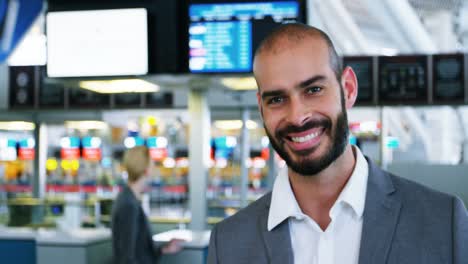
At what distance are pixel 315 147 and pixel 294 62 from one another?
0.65 ft

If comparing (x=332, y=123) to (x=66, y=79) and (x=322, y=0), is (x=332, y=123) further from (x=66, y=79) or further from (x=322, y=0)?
(x=322, y=0)

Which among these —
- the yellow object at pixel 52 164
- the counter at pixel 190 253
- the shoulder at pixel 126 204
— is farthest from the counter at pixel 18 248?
the yellow object at pixel 52 164

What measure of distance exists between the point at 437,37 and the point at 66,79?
631 inches

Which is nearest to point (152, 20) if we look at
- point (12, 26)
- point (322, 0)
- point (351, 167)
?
point (12, 26)

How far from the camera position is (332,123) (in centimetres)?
147

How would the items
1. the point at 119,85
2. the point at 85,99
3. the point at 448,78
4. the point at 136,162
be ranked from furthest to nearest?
the point at 85,99
the point at 448,78
the point at 119,85
the point at 136,162

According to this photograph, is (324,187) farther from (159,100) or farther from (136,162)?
(159,100)

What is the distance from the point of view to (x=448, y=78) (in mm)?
8734

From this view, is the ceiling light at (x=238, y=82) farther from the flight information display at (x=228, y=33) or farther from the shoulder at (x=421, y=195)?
the shoulder at (x=421, y=195)

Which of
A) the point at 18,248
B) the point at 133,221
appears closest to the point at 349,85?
the point at 133,221

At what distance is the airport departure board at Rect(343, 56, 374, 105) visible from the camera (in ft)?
28.7

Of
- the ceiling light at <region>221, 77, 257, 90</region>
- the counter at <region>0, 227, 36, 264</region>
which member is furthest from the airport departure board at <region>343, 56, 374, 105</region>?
the counter at <region>0, 227, 36, 264</region>

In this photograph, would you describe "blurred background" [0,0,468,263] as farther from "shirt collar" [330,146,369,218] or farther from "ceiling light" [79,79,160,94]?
"shirt collar" [330,146,369,218]

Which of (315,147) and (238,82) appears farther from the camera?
(238,82)
